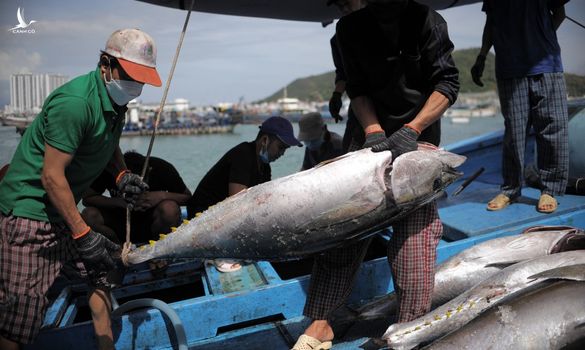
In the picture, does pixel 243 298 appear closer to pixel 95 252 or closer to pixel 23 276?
pixel 95 252

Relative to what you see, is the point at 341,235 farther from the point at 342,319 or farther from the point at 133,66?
the point at 133,66

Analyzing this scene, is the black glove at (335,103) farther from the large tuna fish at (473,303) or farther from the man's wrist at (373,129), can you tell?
the large tuna fish at (473,303)

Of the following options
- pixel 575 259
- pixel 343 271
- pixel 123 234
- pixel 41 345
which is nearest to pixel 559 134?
pixel 575 259

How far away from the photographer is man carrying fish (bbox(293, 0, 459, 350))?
2549 millimetres

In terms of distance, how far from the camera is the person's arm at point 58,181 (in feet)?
7.22

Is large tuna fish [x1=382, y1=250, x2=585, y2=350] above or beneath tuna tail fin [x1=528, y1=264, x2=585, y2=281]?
beneath

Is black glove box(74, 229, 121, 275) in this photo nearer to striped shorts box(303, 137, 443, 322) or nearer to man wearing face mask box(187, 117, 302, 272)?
striped shorts box(303, 137, 443, 322)

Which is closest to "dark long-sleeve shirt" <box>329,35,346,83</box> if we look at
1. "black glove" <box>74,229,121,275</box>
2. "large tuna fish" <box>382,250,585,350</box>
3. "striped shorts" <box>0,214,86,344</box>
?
"large tuna fish" <box>382,250,585,350</box>

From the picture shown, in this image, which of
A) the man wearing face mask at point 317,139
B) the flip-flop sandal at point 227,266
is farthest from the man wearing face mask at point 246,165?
the man wearing face mask at point 317,139

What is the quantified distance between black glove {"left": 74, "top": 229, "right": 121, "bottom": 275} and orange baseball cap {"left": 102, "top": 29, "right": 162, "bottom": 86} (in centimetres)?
86

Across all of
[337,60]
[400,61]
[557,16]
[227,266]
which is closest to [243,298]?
[227,266]

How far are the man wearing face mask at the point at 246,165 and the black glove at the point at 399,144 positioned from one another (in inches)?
62.6

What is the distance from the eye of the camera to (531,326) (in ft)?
7.01

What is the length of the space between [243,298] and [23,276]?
129cm
